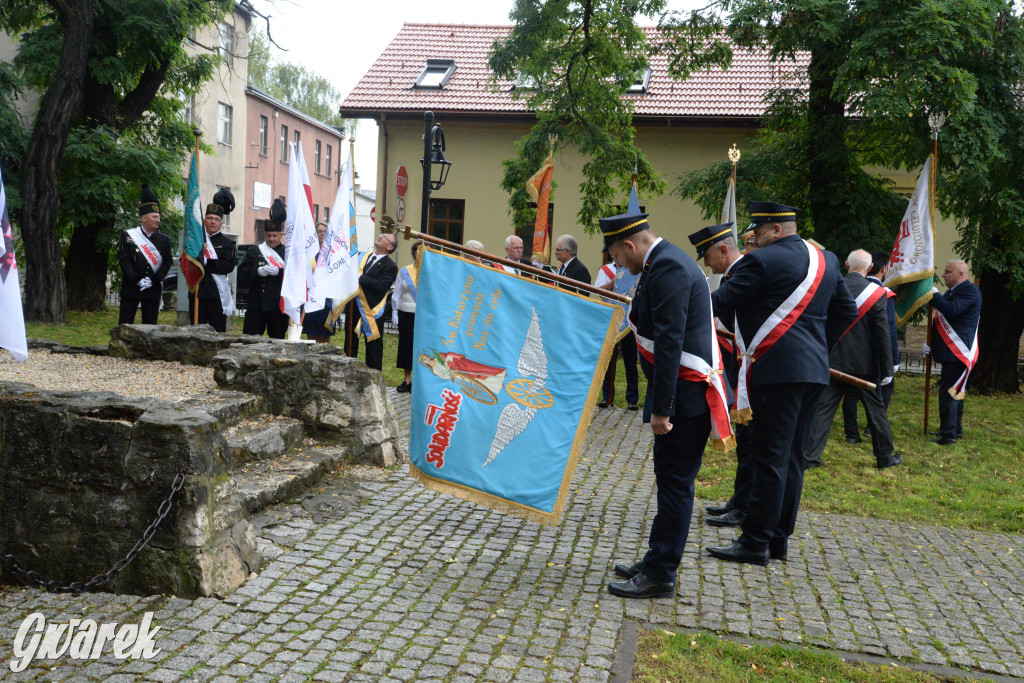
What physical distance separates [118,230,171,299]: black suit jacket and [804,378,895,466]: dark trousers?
25.0 ft

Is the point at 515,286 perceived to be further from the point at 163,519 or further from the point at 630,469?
the point at 630,469

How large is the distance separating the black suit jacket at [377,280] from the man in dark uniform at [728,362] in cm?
521

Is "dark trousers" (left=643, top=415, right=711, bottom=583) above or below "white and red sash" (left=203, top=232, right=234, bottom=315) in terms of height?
below

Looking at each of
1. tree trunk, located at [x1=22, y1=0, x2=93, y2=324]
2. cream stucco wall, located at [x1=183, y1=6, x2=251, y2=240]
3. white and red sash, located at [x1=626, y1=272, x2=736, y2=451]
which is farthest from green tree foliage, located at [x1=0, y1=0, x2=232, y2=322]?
white and red sash, located at [x1=626, y1=272, x2=736, y2=451]

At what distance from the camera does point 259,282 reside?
10391 mm

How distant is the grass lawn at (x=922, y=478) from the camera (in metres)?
6.79

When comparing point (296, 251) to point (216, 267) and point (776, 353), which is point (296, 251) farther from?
point (776, 353)

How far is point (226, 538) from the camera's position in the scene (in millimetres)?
4449

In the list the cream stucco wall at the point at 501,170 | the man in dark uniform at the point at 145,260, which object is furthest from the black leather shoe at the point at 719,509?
the cream stucco wall at the point at 501,170

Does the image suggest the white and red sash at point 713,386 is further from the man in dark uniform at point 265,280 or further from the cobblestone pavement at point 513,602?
the man in dark uniform at point 265,280

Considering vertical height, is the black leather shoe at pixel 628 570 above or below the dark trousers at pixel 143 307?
below

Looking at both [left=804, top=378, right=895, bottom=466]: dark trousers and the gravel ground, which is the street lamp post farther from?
[left=804, top=378, right=895, bottom=466]: dark trousers

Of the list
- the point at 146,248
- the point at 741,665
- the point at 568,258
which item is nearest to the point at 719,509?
the point at 741,665

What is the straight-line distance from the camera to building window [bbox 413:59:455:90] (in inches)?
958
